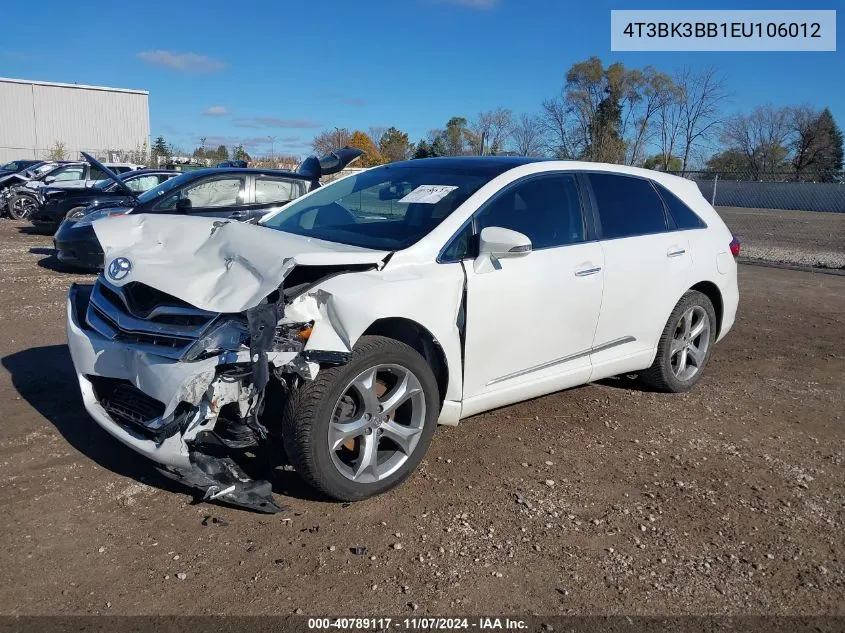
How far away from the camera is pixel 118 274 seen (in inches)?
143

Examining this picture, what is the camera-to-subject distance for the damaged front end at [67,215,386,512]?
3137 millimetres

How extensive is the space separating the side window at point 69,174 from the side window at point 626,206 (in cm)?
1845

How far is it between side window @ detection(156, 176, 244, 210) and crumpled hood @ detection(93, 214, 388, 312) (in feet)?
19.5

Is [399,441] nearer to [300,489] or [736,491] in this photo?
[300,489]

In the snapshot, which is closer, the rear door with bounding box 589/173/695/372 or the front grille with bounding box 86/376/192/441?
the front grille with bounding box 86/376/192/441

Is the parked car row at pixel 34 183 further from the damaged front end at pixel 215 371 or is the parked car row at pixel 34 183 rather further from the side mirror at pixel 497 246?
the side mirror at pixel 497 246

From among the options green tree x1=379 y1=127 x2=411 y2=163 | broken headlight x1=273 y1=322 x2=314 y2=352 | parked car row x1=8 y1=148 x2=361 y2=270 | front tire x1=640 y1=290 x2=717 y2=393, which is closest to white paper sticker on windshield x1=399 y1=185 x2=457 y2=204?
broken headlight x1=273 y1=322 x2=314 y2=352

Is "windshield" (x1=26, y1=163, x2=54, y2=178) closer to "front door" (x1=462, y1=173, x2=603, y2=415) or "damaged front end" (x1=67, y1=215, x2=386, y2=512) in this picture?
"damaged front end" (x1=67, y1=215, x2=386, y2=512)

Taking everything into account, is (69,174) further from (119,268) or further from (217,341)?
(217,341)

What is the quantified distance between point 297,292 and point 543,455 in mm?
1916

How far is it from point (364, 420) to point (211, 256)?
1.17 m

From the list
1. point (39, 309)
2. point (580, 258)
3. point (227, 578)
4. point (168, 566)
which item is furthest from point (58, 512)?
point (39, 309)

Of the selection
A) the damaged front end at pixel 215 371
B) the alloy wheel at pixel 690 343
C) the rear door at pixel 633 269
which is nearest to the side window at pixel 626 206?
the rear door at pixel 633 269

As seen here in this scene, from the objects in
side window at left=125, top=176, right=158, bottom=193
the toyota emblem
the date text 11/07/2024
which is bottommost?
the date text 11/07/2024
